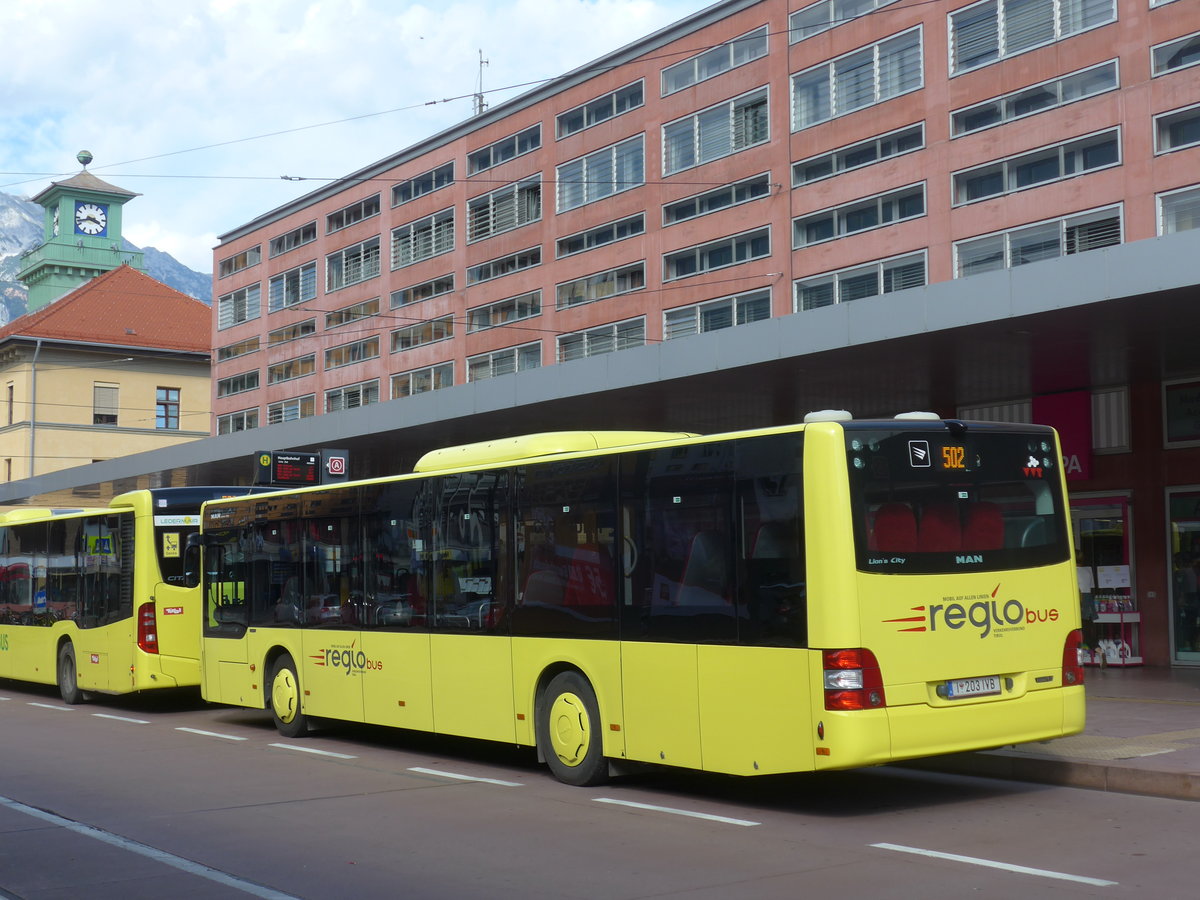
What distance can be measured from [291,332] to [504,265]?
16278 millimetres

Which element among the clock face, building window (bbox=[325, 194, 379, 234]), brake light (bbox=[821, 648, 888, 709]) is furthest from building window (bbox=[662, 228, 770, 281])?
the clock face

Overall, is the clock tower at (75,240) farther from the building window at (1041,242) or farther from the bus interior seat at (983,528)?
the bus interior seat at (983,528)

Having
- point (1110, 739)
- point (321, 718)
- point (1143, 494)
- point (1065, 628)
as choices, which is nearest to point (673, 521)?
point (1065, 628)

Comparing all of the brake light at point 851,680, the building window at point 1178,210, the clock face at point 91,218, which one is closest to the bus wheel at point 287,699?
the brake light at point 851,680

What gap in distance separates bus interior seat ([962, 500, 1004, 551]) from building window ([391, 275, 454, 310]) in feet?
130

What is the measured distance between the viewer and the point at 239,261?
63094mm

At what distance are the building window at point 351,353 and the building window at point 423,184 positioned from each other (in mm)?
5324

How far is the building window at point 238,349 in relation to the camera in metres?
61.8

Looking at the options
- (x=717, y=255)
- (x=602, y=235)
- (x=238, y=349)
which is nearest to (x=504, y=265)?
(x=602, y=235)

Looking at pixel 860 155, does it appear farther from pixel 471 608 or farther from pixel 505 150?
pixel 471 608

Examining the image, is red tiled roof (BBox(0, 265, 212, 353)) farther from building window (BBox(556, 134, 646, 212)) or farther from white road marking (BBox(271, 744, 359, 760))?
white road marking (BBox(271, 744, 359, 760))

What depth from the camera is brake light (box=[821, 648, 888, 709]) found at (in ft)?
29.9

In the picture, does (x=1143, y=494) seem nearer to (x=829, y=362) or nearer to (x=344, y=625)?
(x=829, y=362)

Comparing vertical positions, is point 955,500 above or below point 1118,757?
above
